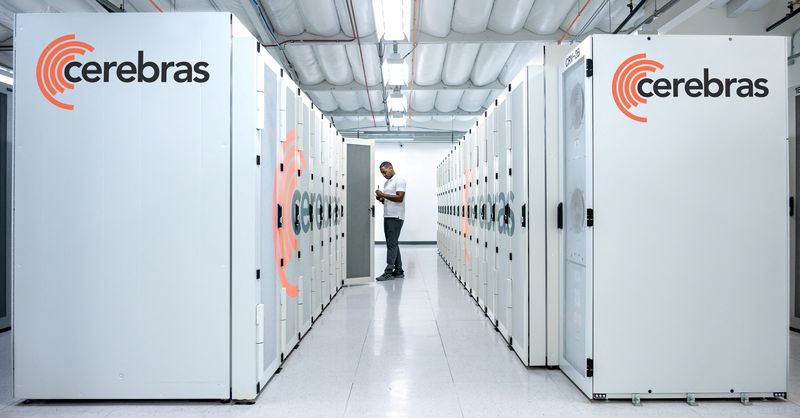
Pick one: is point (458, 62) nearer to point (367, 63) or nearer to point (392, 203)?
point (367, 63)

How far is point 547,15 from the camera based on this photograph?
5203mm

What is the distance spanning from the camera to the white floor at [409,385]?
2389mm

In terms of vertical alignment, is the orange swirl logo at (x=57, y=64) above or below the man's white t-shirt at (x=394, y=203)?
above

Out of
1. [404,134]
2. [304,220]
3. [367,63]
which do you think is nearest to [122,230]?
[304,220]

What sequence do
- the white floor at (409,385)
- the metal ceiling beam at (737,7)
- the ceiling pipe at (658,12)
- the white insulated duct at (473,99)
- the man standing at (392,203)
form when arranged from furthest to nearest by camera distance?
1. the white insulated duct at (473,99)
2. the man standing at (392,203)
3. the metal ceiling beam at (737,7)
4. the ceiling pipe at (658,12)
5. the white floor at (409,385)

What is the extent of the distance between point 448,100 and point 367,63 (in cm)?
251

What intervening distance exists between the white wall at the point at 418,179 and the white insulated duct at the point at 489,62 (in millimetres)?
5476

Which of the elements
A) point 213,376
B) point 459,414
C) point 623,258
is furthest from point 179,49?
point 623,258

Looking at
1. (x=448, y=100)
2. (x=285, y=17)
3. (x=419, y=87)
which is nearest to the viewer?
(x=285, y=17)

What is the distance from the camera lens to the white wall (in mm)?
13414

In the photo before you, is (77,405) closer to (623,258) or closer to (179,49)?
(179,49)

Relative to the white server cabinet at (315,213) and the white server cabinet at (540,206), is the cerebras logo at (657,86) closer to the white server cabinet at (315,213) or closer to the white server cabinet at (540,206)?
the white server cabinet at (540,206)

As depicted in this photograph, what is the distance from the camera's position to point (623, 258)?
8.09 feet

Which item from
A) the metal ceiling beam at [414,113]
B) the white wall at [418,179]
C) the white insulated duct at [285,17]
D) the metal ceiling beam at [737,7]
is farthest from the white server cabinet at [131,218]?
the white wall at [418,179]
